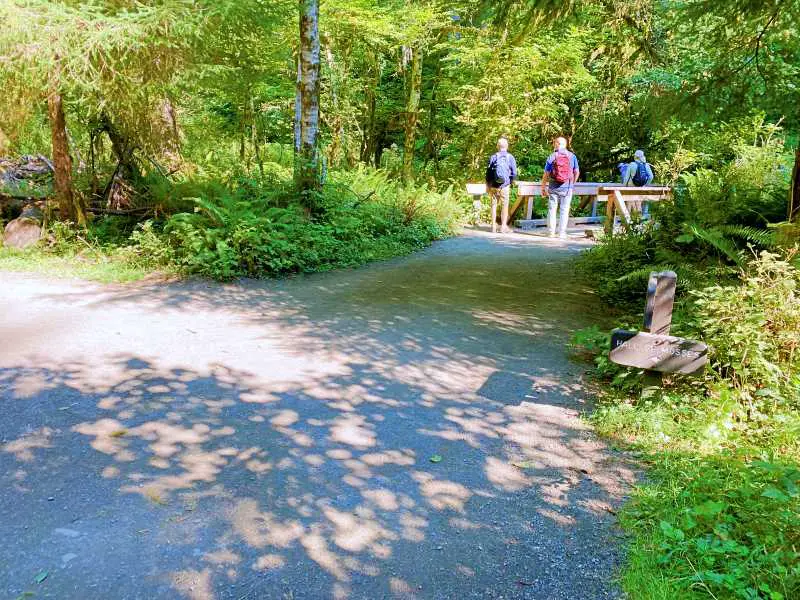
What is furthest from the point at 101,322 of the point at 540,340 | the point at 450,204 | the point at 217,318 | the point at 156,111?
the point at 450,204

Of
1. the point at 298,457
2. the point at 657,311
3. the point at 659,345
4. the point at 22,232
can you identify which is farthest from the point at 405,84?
the point at 298,457

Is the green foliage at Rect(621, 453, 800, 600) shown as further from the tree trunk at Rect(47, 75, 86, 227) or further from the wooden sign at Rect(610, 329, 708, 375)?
the tree trunk at Rect(47, 75, 86, 227)

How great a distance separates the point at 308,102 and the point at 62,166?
485 cm

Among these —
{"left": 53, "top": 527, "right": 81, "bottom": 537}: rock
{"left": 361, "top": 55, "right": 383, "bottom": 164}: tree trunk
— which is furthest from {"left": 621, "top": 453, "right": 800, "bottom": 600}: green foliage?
{"left": 361, "top": 55, "right": 383, "bottom": 164}: tree trunk

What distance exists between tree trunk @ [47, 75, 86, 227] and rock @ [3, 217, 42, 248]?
54 cm

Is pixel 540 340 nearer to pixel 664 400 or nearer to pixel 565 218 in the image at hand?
pixel 664 400

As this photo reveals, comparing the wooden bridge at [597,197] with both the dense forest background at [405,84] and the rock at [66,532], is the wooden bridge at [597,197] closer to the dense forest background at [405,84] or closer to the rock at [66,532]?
the dense forest background at [405,84]

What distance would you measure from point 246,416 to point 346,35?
16353mm

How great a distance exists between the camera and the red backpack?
1387 centimetres

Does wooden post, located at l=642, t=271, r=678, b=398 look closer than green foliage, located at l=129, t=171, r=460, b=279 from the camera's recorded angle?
Yes

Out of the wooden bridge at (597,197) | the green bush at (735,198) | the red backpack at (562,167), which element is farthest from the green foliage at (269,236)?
the green bush at (735,198)

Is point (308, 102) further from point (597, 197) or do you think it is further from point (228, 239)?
point (597, 197)

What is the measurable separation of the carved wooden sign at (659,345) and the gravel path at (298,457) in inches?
25.8

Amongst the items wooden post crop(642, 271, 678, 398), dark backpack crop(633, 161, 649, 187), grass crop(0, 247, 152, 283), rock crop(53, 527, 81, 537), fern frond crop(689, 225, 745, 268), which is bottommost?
rock crop(53, 527, 81, 537)
